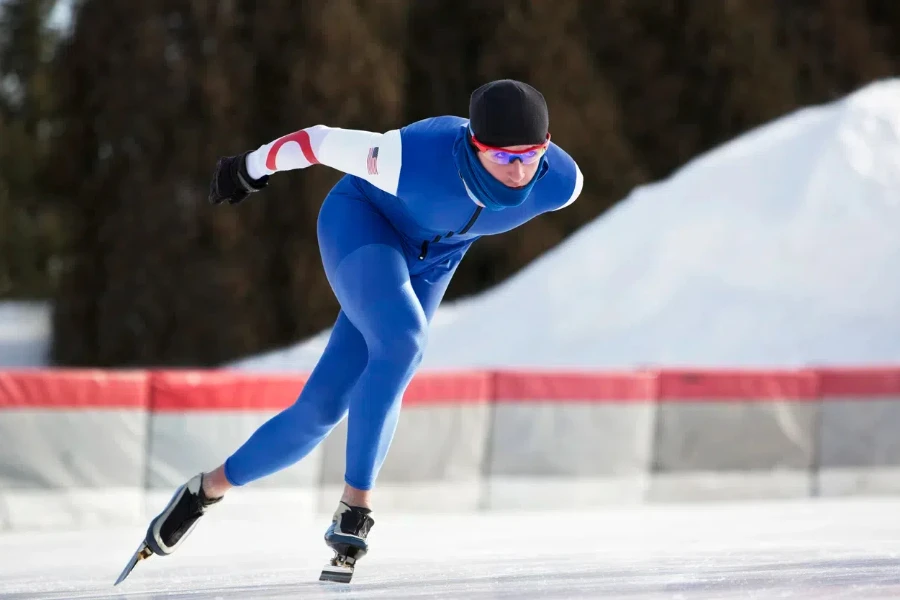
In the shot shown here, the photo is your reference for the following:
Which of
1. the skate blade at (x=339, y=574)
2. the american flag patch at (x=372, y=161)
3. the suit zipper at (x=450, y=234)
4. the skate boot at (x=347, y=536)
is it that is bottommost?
the skate blade at (x=339, y=574)

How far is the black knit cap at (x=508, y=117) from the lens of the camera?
349 centimetres

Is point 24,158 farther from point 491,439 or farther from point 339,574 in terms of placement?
point 339,574

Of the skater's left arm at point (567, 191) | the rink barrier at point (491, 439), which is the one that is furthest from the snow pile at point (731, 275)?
the skater's left arm at point (567, 191)

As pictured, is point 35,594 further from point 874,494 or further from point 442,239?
point 874,494

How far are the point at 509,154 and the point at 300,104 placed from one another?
14483mm

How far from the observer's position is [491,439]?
702cm

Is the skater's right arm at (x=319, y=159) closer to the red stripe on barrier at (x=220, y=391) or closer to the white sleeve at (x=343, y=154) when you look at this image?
the white sleeve at (x=343, y=154)

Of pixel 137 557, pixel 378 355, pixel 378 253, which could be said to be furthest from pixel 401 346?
pixel 137 557

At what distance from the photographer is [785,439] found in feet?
24.6

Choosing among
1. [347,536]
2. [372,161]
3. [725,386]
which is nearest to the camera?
→ [347,536]

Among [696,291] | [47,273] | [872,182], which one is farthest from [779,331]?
[47,273]

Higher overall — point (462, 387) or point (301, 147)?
point (301, 147)

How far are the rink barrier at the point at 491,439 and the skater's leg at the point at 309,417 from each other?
225 cm

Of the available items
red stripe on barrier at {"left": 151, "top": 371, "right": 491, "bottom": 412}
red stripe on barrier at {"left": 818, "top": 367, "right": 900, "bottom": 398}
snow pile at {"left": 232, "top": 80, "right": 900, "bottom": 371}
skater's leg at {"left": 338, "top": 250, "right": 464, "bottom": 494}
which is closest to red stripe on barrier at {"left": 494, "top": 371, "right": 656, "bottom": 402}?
red stripe on barrier at {"left": 151, "top": 371, "right": 491, "bottom": 412}
